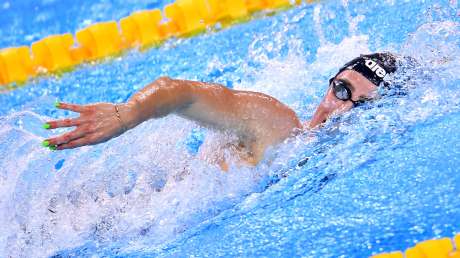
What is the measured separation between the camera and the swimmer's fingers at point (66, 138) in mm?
1543

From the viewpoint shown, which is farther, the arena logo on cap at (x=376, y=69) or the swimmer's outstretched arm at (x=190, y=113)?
the arena logo on cap at (x=376, y=69)

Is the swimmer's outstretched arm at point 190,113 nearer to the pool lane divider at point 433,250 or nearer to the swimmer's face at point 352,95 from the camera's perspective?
the swimmer's face at point 352,95

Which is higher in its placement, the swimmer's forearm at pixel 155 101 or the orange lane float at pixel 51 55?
the orange lane float at pixel 51 55

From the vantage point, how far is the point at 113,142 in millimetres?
2500

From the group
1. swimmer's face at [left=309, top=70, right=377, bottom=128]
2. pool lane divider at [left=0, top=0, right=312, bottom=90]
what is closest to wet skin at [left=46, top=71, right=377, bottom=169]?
swimmer's face at [left=309, top=70, right=377, bottom=128]

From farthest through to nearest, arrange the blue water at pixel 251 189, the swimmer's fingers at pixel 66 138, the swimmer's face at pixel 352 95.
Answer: the swimmer's face at pixel 352 95, the blue water at pixel 251 189, the swimmer's fingers at pixel 66 138

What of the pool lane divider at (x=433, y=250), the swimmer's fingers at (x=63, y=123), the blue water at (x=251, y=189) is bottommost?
the pool lane divider at (x=433, y=250)

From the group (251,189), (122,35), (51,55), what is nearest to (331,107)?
(251,189)

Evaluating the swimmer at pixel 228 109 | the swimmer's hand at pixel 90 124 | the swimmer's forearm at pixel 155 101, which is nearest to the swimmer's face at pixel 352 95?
the swimmer at pixel 228 109

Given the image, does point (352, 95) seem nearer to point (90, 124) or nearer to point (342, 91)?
point (342, 91)

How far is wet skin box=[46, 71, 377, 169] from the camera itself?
160 cm

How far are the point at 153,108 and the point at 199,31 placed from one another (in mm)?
1904

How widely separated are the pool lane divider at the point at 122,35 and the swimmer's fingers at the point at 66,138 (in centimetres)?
199

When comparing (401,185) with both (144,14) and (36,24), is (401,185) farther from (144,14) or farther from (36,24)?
(36,24)
